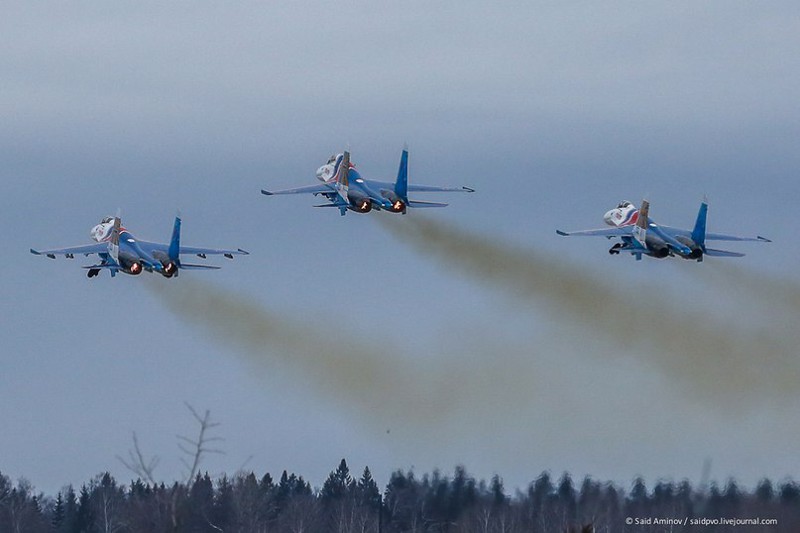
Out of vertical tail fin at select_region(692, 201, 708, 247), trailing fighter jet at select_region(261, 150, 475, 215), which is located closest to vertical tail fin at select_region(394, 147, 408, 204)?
trailing fighter jet at select_region(261, 150, 475, 215)

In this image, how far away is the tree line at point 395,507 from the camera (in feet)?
267

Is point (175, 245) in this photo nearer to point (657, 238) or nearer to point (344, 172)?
point (344, 172)

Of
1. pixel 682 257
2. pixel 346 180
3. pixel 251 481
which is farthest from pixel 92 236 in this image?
pixel 682 257

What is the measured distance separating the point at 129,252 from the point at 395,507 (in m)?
17.7

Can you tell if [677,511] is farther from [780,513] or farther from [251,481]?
[251,481]

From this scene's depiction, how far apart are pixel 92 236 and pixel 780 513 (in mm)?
36101

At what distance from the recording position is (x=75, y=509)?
115938 mm

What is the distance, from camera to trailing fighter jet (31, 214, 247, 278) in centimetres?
9238

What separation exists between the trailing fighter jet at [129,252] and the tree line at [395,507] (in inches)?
380

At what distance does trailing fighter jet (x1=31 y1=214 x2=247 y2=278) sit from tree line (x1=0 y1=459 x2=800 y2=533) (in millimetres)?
9647

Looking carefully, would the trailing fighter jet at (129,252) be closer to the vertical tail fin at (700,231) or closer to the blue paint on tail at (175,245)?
the blue paint on tail at (175,245)

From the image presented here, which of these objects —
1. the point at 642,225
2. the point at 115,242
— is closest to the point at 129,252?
the point at 115,242

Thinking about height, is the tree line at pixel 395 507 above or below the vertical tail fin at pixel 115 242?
below

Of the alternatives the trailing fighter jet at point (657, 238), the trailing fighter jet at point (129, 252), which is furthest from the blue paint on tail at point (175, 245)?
the trailing fighter jet at point (657, 238)
